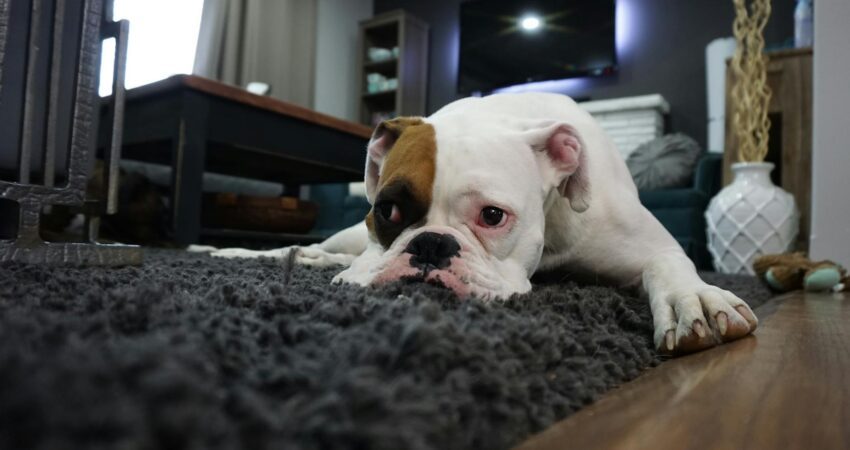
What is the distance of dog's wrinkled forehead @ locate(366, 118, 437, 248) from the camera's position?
846mm

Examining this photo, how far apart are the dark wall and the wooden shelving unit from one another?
4.02 feet

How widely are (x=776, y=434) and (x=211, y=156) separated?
2.56 meters

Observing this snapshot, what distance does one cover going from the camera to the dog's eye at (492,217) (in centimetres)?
85

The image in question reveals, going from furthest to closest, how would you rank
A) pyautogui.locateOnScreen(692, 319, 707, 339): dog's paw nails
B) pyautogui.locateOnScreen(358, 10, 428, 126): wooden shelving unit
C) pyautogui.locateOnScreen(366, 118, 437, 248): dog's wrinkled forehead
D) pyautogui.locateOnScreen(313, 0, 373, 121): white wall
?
pyautogui.locateOnScreen(313, 0, 373, 121): white wall < pyautogui.locateOnScreen(358, 10, 428, 126): wooden shelving unit < pyautogui.locateOnScreen(366, 118, 437, 248): dog's wrinkled forehead < pyautogui.locateOnScreen(692, 319, 707, 339): dog's paw nails

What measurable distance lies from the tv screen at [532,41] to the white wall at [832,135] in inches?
82.4

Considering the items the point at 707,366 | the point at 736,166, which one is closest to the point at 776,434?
the point at 707,366

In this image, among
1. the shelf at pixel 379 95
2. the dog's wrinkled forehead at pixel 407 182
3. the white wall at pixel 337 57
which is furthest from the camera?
the white wall at pixel 337 57

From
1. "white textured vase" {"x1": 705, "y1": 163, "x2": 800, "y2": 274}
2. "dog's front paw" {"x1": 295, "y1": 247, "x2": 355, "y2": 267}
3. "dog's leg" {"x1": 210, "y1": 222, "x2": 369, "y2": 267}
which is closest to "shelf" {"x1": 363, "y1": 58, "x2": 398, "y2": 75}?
"white textured vase" {"x1": 705, "y1": 163, "x2": 800, "y2": 274}

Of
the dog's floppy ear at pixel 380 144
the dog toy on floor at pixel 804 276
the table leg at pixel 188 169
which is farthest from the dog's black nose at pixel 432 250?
the table leg at pixel 188 169

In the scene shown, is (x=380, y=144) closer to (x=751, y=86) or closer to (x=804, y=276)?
(x=804, y=276)

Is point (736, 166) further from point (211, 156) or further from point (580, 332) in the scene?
point (580, 332)

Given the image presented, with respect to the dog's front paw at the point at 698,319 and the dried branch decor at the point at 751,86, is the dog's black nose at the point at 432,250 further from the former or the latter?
the dried branch decor at the point at 751,86

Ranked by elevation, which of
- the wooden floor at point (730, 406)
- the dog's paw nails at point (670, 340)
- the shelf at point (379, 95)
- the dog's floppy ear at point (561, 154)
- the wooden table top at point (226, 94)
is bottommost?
the wooden floor at point (730, 406)

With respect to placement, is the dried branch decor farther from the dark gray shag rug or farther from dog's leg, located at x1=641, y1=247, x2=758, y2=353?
the dark gray shag rug
